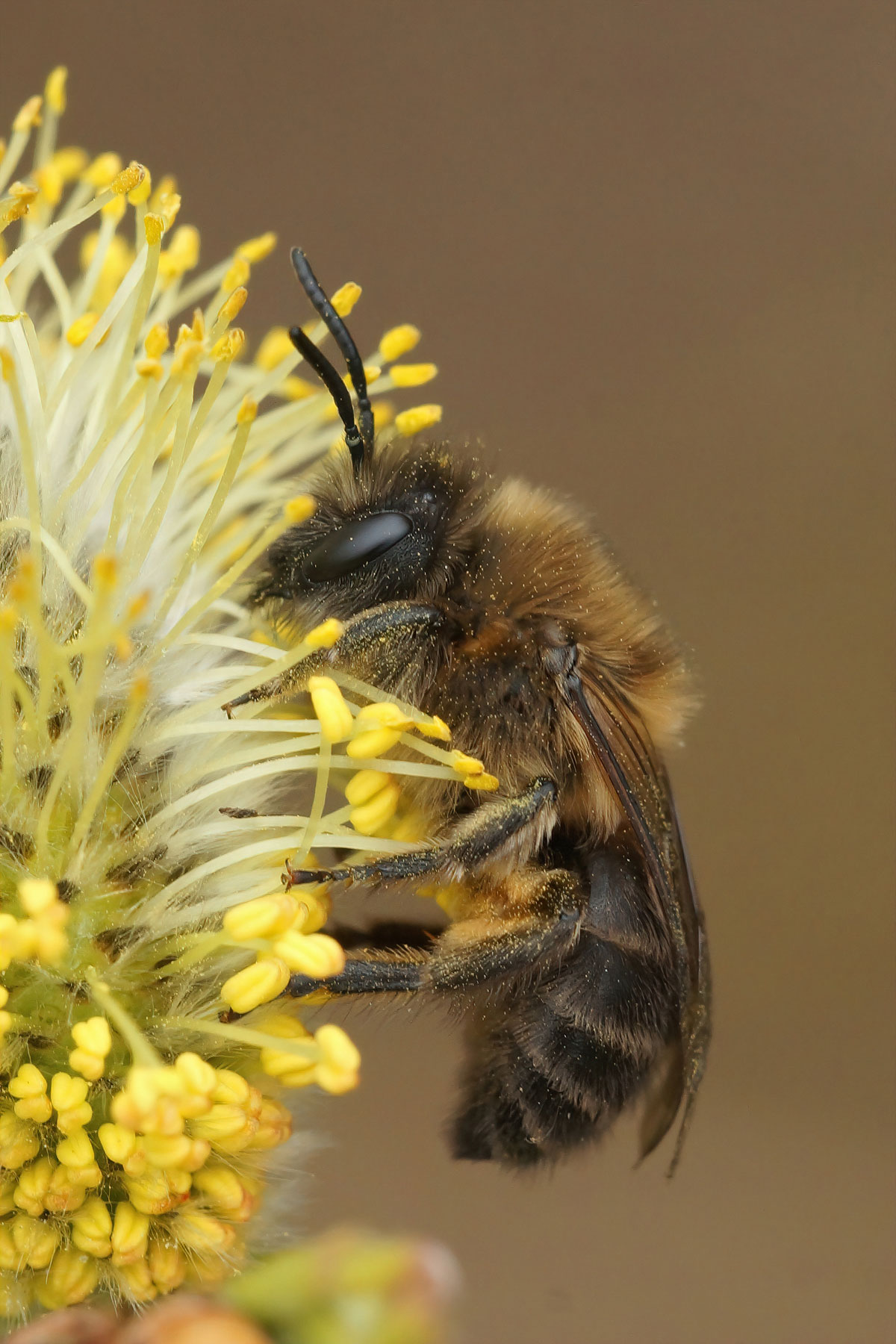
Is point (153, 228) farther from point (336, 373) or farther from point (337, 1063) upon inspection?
point (337, 1063)

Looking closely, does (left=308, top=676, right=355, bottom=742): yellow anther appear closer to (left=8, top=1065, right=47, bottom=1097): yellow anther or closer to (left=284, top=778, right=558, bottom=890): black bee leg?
(left=284, top=778, right=558, bottom=890): black bee leg

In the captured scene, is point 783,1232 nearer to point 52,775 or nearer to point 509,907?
point 509,907

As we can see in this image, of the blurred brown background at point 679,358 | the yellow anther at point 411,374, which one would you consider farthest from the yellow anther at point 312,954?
the blurred brown background at point 679,358

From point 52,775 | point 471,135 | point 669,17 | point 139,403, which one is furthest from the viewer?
point 471,135

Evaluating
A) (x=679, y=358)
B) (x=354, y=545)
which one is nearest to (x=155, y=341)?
(x=354, y=545)

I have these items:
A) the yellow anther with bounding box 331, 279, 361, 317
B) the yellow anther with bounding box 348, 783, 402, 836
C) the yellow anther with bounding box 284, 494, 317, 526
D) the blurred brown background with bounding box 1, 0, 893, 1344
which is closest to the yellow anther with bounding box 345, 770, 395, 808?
the yellow anther with bounding box 348, 783, 402, 836

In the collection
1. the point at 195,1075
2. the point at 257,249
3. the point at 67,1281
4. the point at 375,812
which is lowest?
the point at 67,1281

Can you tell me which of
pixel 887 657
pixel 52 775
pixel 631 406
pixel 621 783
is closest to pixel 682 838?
pixel 621 783
